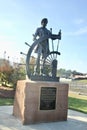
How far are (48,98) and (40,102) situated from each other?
13.8 inches

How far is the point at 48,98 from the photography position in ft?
29.3

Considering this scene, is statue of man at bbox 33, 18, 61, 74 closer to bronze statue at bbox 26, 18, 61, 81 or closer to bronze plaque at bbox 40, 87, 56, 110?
bronze statue at bbox 26, 18, 61, 81

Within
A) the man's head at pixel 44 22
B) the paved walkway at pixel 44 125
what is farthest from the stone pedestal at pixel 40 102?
the man's head at pixel 44 22

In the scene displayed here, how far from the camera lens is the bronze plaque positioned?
348 inches

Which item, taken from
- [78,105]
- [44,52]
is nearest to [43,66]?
[44,52]

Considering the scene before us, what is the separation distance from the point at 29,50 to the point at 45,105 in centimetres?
214

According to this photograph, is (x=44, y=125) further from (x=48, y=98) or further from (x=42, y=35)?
(x=42, y=35)

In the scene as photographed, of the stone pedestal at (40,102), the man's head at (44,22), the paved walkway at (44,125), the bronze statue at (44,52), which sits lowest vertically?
the paved walkway at (44,125)

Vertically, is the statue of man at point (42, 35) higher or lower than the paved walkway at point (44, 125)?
higher

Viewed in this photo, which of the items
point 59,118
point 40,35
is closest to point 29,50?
point 40,35

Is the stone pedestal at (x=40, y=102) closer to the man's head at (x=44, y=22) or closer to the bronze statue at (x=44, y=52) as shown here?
the bronze statue at (x=44, y=52)

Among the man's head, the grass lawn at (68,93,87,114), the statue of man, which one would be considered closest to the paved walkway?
the statue of man

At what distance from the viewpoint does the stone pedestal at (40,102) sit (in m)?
8.59

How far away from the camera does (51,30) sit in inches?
384
